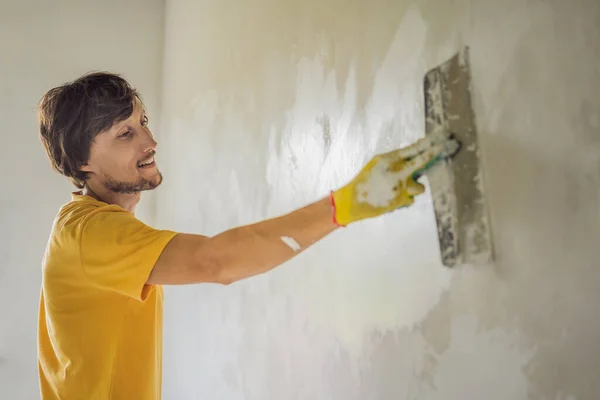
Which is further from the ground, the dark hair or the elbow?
the dark hair

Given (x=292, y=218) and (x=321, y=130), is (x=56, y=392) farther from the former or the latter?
(x=321, y=130)

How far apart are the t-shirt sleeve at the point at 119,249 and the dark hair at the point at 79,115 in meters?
0.23

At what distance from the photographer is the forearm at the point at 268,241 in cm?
85

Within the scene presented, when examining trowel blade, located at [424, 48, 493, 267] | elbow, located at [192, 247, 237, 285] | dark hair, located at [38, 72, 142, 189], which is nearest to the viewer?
trowel blade, located at [424, 48, 493, 267]

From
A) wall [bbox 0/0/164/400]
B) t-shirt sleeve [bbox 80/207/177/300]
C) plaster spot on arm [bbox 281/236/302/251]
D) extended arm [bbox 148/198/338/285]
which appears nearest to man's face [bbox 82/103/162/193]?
t-shirt sleeve [bbox 80/207/177/300]

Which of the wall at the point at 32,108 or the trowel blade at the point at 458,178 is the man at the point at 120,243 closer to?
the trowel blade at the point at 458,178

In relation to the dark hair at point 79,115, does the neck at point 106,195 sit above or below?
below

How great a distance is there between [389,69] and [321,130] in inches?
10.7

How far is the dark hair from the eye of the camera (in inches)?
45.4

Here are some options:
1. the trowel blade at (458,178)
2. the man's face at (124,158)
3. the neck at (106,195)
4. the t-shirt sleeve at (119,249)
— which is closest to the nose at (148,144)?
the man's face at (124,158)

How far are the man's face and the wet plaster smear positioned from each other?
0.36 m

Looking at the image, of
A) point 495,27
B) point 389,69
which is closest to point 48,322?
point 389,69

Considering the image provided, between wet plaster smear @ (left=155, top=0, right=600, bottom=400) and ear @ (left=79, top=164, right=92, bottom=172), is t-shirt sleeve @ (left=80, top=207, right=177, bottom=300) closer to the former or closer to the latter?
ear @ (left=79, top=164, right=92, bottom=172)

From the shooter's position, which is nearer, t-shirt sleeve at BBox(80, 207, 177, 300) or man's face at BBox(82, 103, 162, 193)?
t-shirt sleeve at BBox(80, 207, 177, 300)
